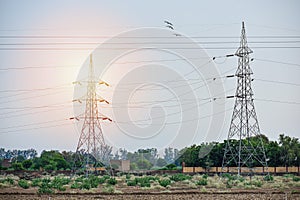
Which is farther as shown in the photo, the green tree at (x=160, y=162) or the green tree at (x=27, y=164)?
the green tree at (x=160, y=162)

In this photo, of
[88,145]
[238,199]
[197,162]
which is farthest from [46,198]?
[197,162]

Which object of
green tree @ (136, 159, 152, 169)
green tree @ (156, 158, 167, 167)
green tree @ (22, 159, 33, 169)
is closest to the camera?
green tree @ (22, 159, 33, 169)

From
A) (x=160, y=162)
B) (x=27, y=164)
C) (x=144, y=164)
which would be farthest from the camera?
(x=160, y=162)

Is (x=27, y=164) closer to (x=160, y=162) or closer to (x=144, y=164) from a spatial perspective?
(x=144, y=164)

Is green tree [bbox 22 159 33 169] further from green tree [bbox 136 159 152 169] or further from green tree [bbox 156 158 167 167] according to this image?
green tree [bbox 156 158 167 167]

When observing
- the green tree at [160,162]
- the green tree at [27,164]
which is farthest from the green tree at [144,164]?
the green tree at [27,164]

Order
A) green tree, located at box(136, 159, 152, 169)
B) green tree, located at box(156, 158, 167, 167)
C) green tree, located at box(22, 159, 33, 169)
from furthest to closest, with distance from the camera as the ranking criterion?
green tree, located at box(156, 158, 167, 167) < green tree, located at box(136, 159, 152, 169) < green tree, located at box(22, 159, 33, 169)

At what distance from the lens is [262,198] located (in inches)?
1056

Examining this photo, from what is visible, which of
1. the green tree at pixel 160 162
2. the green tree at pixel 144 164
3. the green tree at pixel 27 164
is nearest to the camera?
the green tree at pixel 27 164

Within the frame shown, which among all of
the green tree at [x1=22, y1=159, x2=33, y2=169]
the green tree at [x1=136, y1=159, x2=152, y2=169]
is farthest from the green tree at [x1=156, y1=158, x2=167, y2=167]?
the green tree at [x1=22, y1=159, x2=33, y2=169]

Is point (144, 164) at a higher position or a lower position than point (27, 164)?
lower

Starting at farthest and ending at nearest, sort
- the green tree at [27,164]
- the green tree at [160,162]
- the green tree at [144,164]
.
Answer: the green tree at [160,162] < the green tree at [144,164] < the green tree at [27,164]

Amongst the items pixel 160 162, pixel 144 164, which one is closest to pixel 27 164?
pixel 144 164

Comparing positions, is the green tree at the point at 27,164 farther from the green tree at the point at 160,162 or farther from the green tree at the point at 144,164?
the green tree at the point at 160,162
